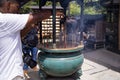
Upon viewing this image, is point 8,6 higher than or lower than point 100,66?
higher

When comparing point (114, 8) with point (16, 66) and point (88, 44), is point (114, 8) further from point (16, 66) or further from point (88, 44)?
point (16, 66)

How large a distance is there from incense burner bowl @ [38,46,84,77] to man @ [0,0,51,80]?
1365 millimetres

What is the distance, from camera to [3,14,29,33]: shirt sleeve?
8.64 feet

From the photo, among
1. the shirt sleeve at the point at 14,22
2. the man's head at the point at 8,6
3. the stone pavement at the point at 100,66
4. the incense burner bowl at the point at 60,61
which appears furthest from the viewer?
the stone pavement at the point at 100,66

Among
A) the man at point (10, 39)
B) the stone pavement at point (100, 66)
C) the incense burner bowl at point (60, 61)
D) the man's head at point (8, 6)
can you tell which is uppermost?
the man's head at point (8, 6)

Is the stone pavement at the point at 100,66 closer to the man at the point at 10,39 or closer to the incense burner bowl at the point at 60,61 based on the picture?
the incense burner bowl at the point at 60,61

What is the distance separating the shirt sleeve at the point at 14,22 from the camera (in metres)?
2.63

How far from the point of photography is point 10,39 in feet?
9.01

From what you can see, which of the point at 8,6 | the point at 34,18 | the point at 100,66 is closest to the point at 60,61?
the point at 34,18

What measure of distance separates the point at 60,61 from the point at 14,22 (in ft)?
5.65

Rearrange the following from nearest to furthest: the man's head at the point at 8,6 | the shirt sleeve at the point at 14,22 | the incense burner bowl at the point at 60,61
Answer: the shirt sleeve at the point at 14,22
the man's head at the point at 8,6
the incense burner bowl at the point at 60,61

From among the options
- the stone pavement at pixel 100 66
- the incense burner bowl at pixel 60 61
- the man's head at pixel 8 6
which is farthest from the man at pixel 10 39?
the stone pavement at pixel 100 66

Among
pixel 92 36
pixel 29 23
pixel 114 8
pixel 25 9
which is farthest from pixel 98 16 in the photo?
pixel 29 23

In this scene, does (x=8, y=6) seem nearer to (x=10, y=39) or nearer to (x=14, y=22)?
(x=14, y=22)
